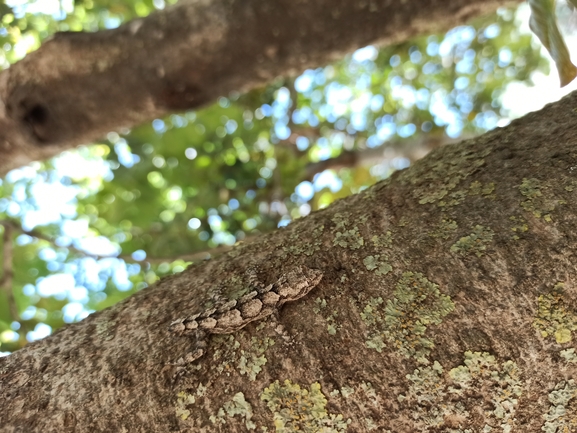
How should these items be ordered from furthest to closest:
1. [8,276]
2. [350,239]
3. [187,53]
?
[8,276] < [187,53] < [350,239]

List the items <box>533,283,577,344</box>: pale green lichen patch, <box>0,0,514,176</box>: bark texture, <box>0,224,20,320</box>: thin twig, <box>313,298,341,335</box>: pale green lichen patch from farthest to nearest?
<box>0,224,20,320</box>: thin twig, <box>0,0,514,176</box>: bark texture, <box>313,298,341,335</box>: pale green lichen patch, <box>533,283,577,344</box>: pale green lichen patch

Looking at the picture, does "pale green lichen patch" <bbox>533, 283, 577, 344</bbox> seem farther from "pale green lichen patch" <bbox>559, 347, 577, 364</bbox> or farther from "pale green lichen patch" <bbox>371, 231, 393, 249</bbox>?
"pale green lichen patch" <bbox>371, 231, 393, 249</bbox>

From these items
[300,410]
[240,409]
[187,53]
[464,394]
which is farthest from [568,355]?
[187,53]

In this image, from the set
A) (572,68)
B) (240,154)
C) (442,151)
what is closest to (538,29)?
(572,68)

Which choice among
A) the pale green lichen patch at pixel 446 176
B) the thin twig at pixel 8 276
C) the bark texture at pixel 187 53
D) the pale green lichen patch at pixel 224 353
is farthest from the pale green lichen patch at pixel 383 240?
the thin twig at pixel 8 276

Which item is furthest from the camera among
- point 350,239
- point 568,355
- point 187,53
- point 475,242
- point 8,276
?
point 8,276

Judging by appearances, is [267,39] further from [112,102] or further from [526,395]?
[526,395]

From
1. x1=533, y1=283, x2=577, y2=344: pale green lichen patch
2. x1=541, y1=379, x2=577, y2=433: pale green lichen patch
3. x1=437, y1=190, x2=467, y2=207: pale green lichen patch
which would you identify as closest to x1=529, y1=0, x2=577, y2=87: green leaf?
x1=437, y1=190, x2=467, y2=207: pale green lichen patch

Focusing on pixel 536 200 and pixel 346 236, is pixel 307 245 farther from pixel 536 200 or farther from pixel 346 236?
pixel 536 200

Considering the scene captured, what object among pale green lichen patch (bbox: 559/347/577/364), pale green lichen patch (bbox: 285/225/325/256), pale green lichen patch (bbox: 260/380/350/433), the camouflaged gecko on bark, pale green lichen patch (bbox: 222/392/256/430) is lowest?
pale green lichen patch (bbox: 559/347/577/364)
